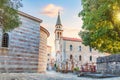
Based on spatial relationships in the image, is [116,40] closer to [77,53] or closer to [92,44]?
[92,44]

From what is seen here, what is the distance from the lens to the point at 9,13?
11.0 meters

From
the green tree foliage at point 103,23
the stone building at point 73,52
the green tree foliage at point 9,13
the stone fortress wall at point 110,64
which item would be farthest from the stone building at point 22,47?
the stone building at point 73,52

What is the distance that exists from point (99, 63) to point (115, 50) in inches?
373

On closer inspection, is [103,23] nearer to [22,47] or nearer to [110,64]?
[22,47]

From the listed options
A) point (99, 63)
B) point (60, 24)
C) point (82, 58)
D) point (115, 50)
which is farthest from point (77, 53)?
point (99, 63)

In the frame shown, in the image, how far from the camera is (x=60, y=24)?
69.4 m

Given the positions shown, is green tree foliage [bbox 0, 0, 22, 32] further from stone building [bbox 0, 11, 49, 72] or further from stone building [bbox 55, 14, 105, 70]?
stone building [bbox 55, 14, 105, 70]

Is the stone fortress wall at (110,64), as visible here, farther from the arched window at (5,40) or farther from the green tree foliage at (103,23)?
the arched window at (5,40)

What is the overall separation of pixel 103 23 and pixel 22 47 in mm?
8110

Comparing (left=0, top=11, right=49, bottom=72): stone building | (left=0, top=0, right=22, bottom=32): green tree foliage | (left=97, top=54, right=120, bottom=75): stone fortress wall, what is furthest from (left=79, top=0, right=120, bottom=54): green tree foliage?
(left=0, top=0, right=22, bottom=32): green tree foliage

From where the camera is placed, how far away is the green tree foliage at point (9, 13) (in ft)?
35.3

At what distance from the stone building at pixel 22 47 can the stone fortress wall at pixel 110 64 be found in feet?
22.2

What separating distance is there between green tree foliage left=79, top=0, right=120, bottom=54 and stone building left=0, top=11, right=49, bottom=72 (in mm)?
5184

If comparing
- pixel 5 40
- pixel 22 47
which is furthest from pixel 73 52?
pixel 5 40
